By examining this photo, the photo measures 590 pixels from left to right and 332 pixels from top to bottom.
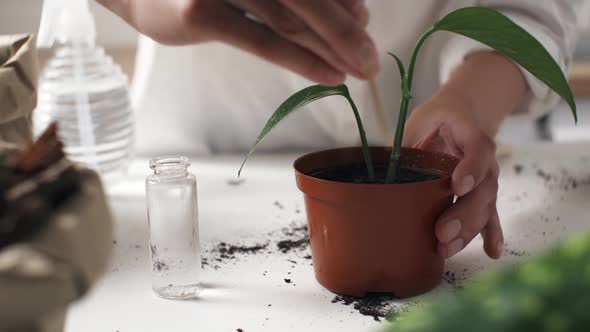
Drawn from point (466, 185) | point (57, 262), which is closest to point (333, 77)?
point (466, 185)

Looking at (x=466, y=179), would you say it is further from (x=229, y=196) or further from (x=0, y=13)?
(x=0, y=13)

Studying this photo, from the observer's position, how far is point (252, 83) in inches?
40.6

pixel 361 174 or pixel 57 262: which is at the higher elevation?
pixel 57 262

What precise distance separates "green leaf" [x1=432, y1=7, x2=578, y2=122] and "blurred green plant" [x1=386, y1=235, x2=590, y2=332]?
33 cm

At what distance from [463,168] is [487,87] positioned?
1.04 ft

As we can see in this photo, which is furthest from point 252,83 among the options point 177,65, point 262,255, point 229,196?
point 262,255

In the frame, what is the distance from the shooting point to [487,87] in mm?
812

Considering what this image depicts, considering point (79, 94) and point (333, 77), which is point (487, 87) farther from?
point (79, 94)

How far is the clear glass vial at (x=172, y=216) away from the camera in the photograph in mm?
575

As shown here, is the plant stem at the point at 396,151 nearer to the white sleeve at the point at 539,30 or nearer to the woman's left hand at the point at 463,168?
the woman's left hand at the point at 463,168

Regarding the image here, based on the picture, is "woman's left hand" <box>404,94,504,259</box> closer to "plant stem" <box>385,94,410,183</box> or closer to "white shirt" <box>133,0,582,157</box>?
"plant stem" <box>385,94,410,183</box>

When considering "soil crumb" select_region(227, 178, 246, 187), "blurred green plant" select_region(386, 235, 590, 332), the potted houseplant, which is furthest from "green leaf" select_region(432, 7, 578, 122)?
"soil crumb" select_region(227, 178, 246, 187)

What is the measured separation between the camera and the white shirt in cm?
98

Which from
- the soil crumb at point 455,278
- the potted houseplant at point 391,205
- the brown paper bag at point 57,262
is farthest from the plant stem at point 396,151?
the brown paper bag at point 57,262
